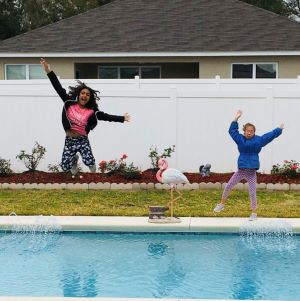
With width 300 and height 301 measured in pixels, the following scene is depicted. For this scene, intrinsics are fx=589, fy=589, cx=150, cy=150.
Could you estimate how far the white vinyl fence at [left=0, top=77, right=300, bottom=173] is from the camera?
12.1 metres

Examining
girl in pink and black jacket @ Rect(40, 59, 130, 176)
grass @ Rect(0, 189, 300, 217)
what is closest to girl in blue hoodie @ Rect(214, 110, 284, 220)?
grass @ Rect(0, 189, 300, 217)

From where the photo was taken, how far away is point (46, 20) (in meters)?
40.5

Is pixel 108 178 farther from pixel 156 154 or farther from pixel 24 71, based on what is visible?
pixel 24 71

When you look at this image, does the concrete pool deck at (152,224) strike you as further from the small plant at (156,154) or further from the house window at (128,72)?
the house window at (128,72)

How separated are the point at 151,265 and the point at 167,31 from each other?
14.7m

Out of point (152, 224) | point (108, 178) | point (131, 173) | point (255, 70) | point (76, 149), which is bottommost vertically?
point (152, 224)

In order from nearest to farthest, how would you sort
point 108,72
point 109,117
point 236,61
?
point 109,117 → point 236,61 → point 108,72

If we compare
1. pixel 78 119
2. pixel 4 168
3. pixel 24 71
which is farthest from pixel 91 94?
pixel 24 71

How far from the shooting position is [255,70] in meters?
19.5

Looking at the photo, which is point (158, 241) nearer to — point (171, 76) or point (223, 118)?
point (223, 118)

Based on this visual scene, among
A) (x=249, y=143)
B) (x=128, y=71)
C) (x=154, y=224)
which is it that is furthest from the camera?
(x=128, y=71)

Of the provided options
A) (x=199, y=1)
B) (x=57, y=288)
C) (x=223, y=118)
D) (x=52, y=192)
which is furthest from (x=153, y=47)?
(x=57, y=288)

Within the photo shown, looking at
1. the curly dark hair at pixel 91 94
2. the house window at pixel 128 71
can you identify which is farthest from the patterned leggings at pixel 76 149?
the house window at pixel 128 71

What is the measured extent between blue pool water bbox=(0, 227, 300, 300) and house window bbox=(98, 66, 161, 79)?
13.1 meters
